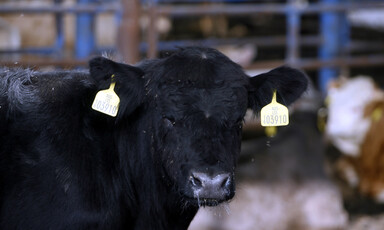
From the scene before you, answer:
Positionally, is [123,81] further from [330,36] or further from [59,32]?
[330,36]

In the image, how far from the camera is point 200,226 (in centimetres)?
733

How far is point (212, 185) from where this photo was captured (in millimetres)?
3516

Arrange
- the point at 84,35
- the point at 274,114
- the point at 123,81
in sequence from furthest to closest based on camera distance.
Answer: the point at 84,35
the point at 274,114
the point at 123,81

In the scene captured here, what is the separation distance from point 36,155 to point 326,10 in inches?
179

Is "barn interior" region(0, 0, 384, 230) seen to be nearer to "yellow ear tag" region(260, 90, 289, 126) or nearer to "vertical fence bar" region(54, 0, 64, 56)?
"vertical fence bar" region(54, 0, 64, 56)

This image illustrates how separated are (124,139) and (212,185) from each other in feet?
2.50

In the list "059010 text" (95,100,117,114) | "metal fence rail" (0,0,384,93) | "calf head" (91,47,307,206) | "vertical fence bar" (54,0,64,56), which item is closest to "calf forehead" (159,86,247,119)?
"calf head" (91,47,307,206)

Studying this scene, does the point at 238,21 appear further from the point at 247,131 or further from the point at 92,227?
the point at 92,227

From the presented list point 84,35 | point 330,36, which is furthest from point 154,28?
point 330,36

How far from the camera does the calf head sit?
3.60 m

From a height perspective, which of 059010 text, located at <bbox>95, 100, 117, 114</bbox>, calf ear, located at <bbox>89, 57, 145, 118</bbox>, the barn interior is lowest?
the barn interior

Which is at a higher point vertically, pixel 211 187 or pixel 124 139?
pixel 124 139

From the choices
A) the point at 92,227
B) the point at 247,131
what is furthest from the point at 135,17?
the point at 92,227

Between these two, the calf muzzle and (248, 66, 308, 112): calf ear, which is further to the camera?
(248, 66, 308, 112): calf ear
